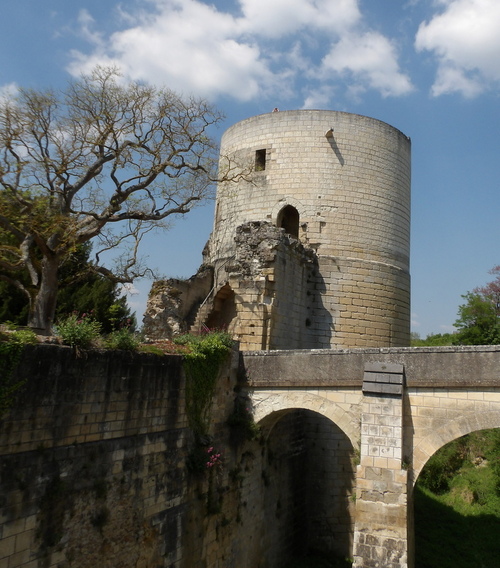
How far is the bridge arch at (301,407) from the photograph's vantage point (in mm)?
9305

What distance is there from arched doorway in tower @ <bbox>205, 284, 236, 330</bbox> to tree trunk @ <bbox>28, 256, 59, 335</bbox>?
514cm

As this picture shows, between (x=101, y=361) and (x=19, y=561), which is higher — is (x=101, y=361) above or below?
above

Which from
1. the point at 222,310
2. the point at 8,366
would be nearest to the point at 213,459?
the point at 8,366

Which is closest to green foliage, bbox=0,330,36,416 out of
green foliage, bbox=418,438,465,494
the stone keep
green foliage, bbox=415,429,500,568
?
the stone keep

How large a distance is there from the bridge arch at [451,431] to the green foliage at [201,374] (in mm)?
3845

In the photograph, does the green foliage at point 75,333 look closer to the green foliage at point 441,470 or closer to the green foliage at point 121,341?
the green foliage at point 121,341

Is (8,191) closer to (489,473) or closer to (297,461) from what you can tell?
(297,461)

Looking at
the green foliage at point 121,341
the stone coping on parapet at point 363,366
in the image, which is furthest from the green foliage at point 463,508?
the green foliage at point 121,341

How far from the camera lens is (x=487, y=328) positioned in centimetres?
2333

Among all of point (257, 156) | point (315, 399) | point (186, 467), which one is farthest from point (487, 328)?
point (186, 467)

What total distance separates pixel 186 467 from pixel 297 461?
4.76 m

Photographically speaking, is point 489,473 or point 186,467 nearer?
point 186,467

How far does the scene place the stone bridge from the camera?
815 centimetres

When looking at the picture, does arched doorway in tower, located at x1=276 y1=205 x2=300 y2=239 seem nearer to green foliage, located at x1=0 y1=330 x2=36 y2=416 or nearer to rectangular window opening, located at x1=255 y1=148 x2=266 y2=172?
rectangular window opening, located at x1=255 y1=148 x2=266 y2=172
